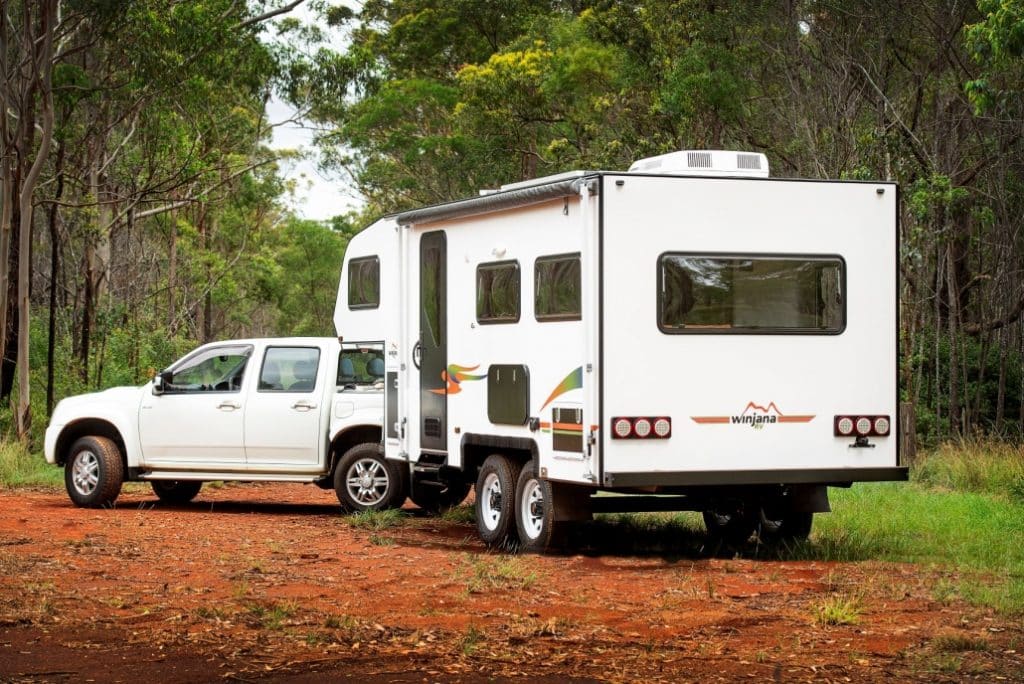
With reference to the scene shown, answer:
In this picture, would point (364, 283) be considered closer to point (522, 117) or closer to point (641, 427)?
point (641, 427)

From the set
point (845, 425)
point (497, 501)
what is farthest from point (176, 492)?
point (845, 425)

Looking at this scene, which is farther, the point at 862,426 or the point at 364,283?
the point at 364,283

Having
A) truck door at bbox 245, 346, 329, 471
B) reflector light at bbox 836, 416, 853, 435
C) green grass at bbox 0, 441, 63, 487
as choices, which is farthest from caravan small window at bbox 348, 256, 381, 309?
green grass at bbox 0, 441, 63, 487

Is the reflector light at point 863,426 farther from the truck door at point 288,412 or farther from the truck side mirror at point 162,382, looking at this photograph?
the truck side mirror at point 162,382

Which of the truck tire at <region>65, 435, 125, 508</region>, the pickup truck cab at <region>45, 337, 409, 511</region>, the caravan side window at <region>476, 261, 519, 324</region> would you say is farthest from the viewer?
the truck tire at <region>65, 435, 125, 508</region>

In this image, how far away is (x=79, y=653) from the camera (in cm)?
766

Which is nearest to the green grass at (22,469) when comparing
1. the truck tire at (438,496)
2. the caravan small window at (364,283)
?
the caravan small window at (364,283)

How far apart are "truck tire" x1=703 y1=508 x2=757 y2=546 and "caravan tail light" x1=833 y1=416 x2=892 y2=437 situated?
4.42 feet

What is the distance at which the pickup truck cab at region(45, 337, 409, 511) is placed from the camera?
14.9 meters

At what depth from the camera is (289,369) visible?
15.2m

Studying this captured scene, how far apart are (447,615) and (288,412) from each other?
650 cm

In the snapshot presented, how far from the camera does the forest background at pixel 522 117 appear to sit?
22.6m

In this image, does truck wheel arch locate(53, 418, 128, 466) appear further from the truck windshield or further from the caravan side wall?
the caravan side wall

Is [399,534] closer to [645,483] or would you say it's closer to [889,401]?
[645,483]
